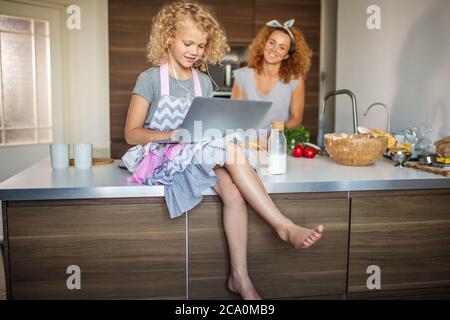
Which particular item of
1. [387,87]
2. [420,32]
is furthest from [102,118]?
[420,32]

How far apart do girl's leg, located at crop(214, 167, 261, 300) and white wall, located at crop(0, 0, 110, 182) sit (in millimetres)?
2678

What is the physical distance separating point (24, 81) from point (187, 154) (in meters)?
2.73

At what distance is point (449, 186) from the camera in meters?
1.73

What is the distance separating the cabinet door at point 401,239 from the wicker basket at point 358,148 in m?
0.25

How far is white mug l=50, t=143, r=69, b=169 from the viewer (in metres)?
1.83

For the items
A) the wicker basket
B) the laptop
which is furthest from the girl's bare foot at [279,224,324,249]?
the wicker basket

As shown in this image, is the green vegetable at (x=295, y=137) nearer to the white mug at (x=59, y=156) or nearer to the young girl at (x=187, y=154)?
the young girl at (x=187, y=154)

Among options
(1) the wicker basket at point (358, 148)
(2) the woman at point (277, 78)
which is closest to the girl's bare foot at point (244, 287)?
(1) the wicker basket at point (358, 148)

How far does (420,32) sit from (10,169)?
10.3 ft

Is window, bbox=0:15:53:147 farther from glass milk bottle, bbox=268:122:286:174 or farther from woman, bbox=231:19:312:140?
glass milk bottle, bbox=268:122:286:174

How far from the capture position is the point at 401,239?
5.70 feet

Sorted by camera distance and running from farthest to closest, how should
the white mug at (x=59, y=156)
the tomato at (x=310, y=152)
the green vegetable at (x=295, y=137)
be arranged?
1. the green vegetable at (x=295, y=137)
2. the tomato at (x=310, y=152)
3. the white mug at (x=59, y=156)

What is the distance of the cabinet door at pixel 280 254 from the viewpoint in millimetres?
1626
